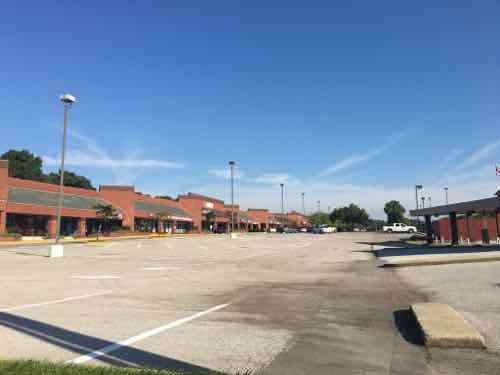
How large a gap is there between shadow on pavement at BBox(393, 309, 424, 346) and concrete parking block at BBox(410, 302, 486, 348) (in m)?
0.13

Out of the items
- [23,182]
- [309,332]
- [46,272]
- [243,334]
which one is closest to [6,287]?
[46,272]

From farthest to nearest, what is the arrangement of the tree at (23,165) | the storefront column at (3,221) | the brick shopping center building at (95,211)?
the tree at (23,165)
the brick shopping center building at (95,211)
the storefront column at (3,221)

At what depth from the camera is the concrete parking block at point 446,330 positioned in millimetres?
5535

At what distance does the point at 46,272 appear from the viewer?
1555cm

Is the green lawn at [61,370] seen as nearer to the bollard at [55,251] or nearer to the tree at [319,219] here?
the bollard at [55,251]

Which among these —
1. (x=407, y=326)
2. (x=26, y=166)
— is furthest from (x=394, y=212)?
(x=407, y=326)

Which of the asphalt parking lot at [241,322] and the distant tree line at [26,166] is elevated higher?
the distant tree line at [26,166]

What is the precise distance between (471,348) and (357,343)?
1568mm

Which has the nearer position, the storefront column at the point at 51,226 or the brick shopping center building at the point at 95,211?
the brick shopping center building at the point at 95,211

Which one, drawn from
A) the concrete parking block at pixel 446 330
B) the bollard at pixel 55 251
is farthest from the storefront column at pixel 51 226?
the concrete parking block at pixel 446 330

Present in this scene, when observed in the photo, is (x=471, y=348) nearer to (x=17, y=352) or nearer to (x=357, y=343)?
(x=357, y=343)

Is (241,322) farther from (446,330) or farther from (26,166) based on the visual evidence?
(26,166)

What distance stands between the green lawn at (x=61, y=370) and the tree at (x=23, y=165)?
9818 cm

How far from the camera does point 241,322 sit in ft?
23.5
